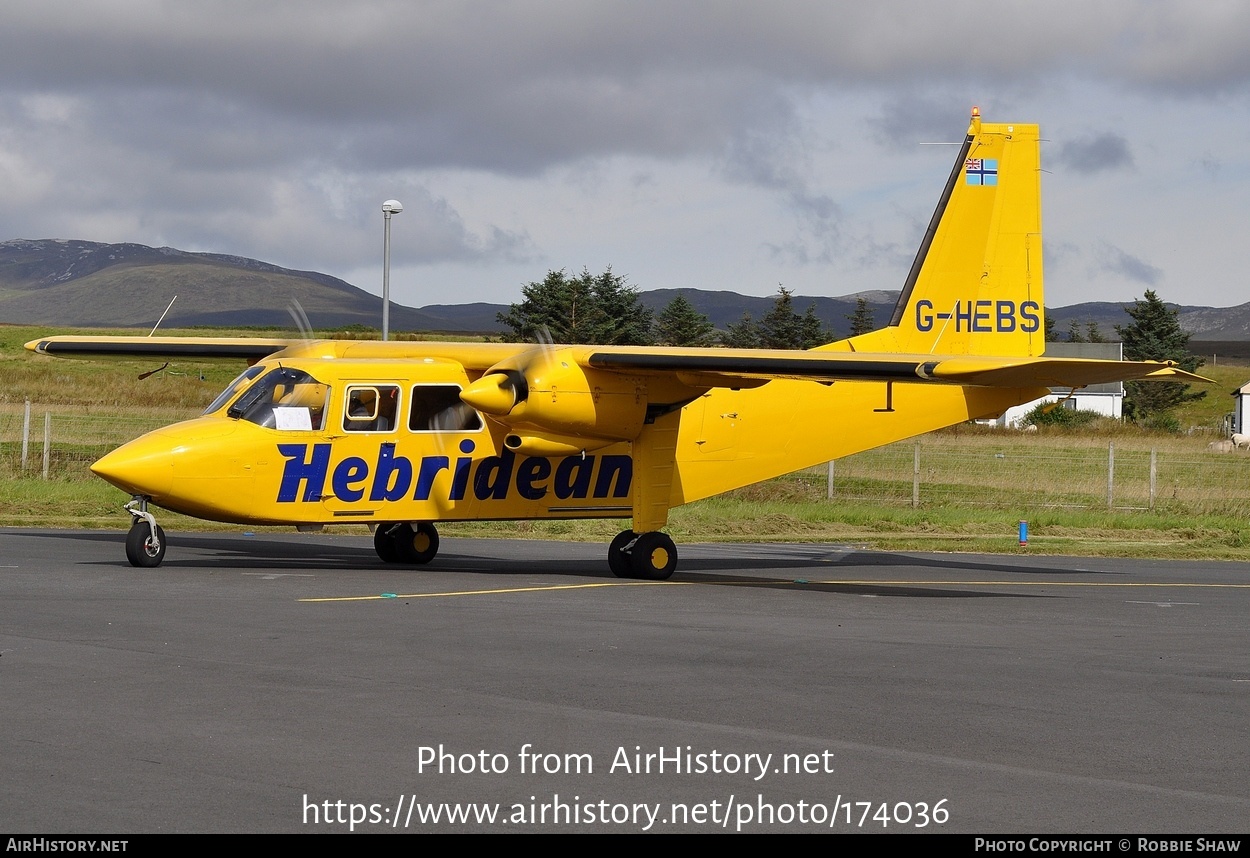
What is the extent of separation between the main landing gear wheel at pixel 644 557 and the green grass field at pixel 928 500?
7503mm

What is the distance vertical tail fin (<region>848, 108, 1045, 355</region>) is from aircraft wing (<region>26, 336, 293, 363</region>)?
31.6 ft

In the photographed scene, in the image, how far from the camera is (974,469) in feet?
143

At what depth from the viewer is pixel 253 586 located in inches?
647

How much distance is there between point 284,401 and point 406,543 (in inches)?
126

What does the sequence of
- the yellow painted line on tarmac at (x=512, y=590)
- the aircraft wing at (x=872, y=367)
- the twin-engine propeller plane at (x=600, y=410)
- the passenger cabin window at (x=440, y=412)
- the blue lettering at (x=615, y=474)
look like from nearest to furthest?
1. the yellow painted line on tarmac at (x=512, y=590)
2. the aircraft wing at (x=872, y=367)
3. the twin-engine propeller plane at (x=600, y=410)
4. the passenger cabin window at (x=440, y=412)
5. the blue lettering at (x=615, y=474)

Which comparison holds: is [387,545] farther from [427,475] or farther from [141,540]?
[141,540]

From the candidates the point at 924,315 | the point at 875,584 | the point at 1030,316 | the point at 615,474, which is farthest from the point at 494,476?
the point at 1030,316

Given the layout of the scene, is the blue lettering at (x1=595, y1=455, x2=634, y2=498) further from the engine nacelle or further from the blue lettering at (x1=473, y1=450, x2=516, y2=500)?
the blue lettering at (x1=473, y1=450, x2=516, y2=500)

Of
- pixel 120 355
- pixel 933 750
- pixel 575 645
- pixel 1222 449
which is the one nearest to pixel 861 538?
pixel 120 355

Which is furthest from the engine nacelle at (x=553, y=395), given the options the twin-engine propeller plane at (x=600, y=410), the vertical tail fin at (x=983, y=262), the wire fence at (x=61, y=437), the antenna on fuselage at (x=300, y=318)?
the wire fence at (x=61, y=437)

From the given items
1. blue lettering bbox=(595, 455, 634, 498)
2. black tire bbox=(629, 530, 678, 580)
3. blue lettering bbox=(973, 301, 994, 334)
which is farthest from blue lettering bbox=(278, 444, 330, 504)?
blue lettering bbox=(973, 301, 994, 334)

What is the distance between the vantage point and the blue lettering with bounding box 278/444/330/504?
18422mm

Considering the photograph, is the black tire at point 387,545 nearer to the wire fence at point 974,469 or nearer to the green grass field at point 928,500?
the green grass field at point 928,500

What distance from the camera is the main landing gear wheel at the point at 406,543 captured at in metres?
20.6
